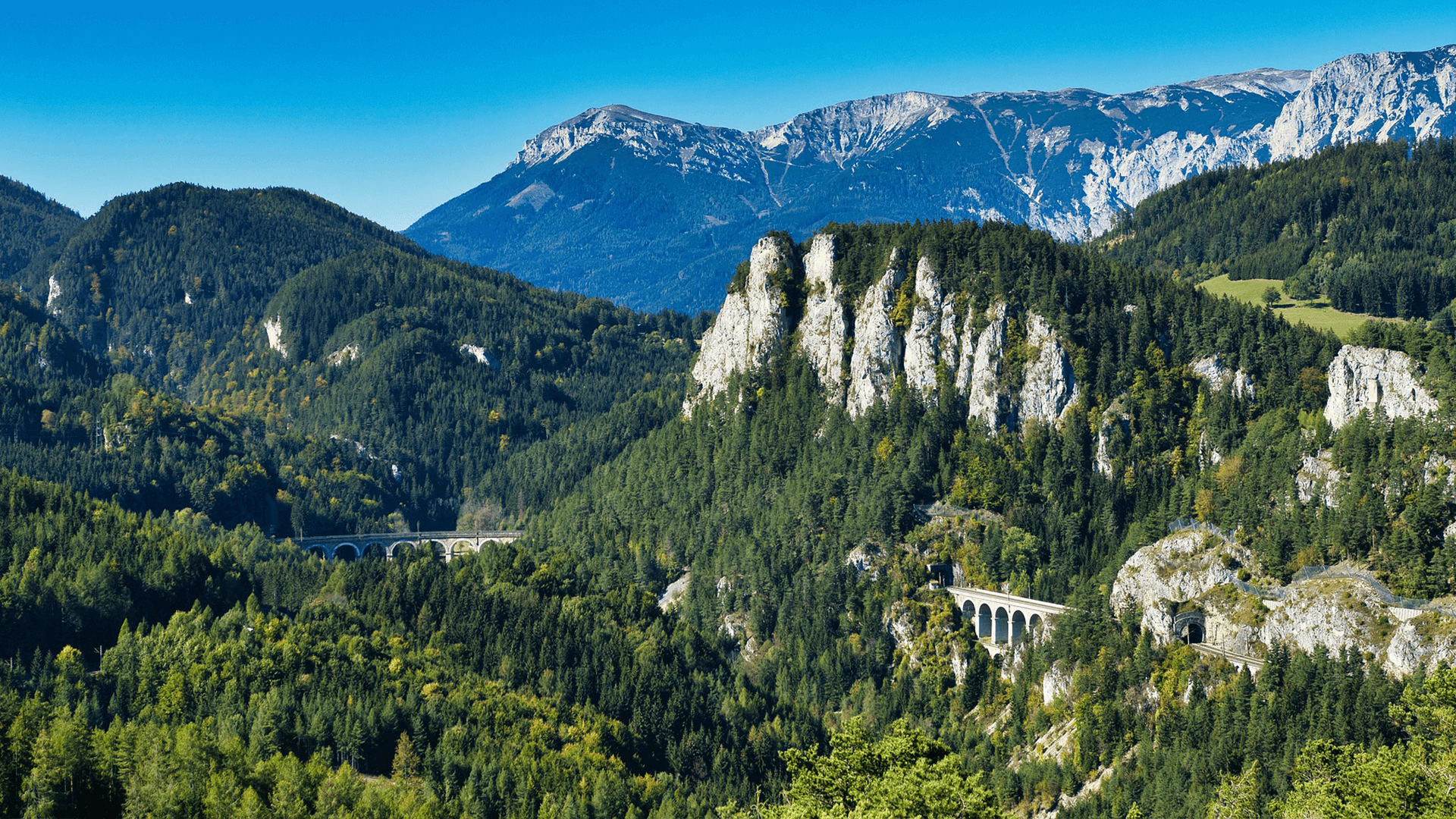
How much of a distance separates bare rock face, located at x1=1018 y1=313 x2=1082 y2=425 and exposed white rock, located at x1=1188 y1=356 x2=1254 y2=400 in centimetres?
1464

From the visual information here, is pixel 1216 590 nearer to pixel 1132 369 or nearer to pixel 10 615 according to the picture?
pixel 1132 369

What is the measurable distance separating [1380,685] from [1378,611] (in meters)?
9.75

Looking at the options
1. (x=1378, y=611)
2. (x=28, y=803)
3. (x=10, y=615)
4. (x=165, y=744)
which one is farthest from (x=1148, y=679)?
(x=10, y=615)

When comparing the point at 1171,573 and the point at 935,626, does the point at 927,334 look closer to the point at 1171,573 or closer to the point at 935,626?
the point at 935,626

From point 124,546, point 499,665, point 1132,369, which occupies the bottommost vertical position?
point 499,665

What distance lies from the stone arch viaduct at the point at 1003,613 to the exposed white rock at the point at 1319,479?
26298 millimetres

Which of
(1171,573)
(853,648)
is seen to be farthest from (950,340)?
(1171,573)

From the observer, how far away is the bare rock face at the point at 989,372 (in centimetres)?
18800

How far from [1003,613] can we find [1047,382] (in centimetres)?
3603

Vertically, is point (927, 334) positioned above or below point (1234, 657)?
above

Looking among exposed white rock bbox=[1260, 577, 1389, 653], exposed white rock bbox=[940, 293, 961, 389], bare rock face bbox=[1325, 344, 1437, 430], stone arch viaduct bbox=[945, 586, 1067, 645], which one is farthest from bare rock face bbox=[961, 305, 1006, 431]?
exposed white rock bbox=[1260, 577, 1389, 653]

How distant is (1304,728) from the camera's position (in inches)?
4587

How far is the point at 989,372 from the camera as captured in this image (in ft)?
622

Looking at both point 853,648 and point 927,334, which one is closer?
point 853,648
